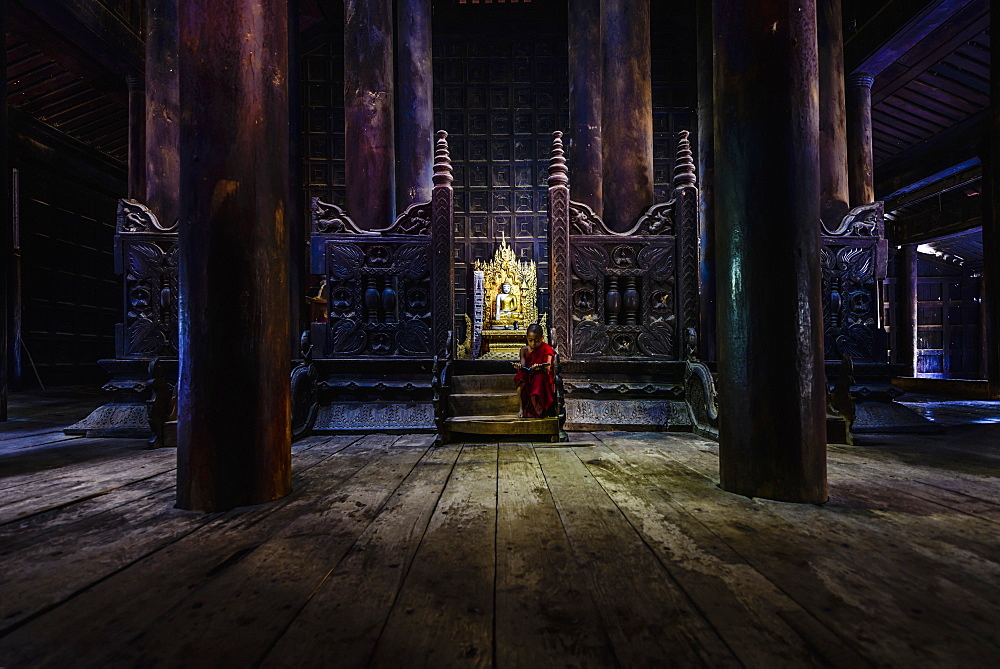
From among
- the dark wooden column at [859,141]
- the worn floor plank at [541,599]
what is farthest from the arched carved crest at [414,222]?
the dark wooden column at [859,141]

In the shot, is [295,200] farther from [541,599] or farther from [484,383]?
[541,599]

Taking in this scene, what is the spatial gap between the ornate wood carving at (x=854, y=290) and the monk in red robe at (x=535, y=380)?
3814 millimetres

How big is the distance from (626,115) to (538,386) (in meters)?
4.37

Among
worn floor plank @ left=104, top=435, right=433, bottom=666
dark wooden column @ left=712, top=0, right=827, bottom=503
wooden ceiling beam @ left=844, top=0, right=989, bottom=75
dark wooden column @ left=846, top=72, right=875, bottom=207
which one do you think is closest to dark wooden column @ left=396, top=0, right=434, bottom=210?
dark wooden column @ left=712, top=0, right=827, bottom=503

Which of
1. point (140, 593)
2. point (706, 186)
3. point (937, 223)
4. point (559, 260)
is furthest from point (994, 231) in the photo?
point (140, 593)

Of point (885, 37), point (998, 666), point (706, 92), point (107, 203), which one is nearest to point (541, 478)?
point (998, 666)

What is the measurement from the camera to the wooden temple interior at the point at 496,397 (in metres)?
1.71

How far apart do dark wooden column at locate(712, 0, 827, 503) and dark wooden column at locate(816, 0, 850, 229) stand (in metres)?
5.59

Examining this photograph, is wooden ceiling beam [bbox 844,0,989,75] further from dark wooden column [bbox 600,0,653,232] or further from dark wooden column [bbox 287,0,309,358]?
dark wooden column [bbox 287,0,309,358]

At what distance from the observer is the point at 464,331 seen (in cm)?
1292

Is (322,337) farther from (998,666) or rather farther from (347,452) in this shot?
(998,666)

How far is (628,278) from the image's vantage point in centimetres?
673

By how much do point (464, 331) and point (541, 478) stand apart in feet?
30.7

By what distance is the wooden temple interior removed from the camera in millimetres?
1708
